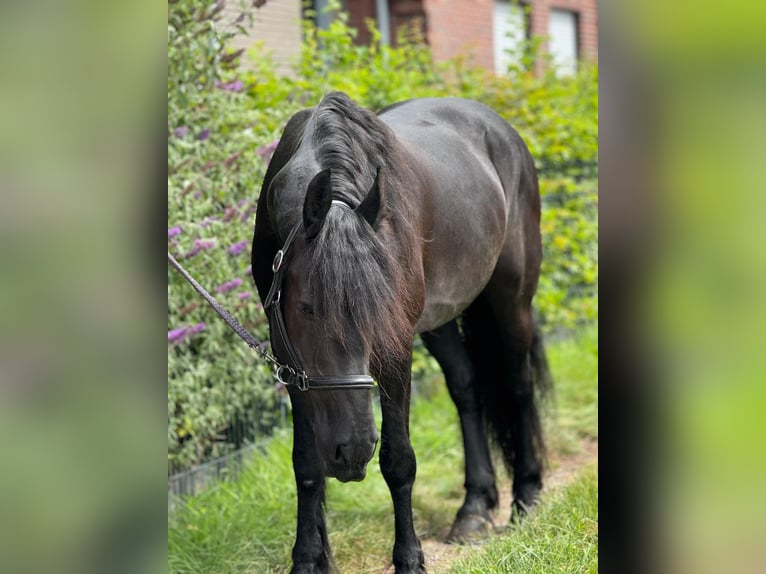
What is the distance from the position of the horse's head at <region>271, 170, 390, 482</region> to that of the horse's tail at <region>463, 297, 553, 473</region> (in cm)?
190

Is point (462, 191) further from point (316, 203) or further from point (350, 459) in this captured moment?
point (350, 459)

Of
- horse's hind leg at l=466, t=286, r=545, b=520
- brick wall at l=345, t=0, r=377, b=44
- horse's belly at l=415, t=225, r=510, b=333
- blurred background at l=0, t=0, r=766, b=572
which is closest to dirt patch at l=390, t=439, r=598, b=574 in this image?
horse's hind leg at l=466, t=286, r=545, b=520

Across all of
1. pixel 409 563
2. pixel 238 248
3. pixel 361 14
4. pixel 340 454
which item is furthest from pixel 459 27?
pixel 340 454

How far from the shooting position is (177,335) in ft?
14.5

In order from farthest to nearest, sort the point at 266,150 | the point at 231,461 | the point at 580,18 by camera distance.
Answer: the point at 580,18
the point at 231,461
the point at 266,150

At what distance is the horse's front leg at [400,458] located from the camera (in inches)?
132

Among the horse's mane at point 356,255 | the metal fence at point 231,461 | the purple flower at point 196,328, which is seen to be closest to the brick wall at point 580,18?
the metal fence at point 231,461

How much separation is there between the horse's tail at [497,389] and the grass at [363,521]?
1.31 ft

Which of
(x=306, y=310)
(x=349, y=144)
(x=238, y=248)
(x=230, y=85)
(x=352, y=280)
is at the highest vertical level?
(x=230, y=85)

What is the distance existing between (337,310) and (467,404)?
83.7 inches

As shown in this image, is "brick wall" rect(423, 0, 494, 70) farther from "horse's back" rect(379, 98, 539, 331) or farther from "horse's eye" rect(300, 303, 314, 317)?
"horse's eye" rect(300, 303, 314, 317)

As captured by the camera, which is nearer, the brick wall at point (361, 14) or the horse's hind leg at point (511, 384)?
the horse's hind leg at point (511, 384)

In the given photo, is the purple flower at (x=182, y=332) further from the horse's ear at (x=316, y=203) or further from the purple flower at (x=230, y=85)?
the horse's ear at (x=316, y=203)

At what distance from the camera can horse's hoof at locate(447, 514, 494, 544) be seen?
418 cm
